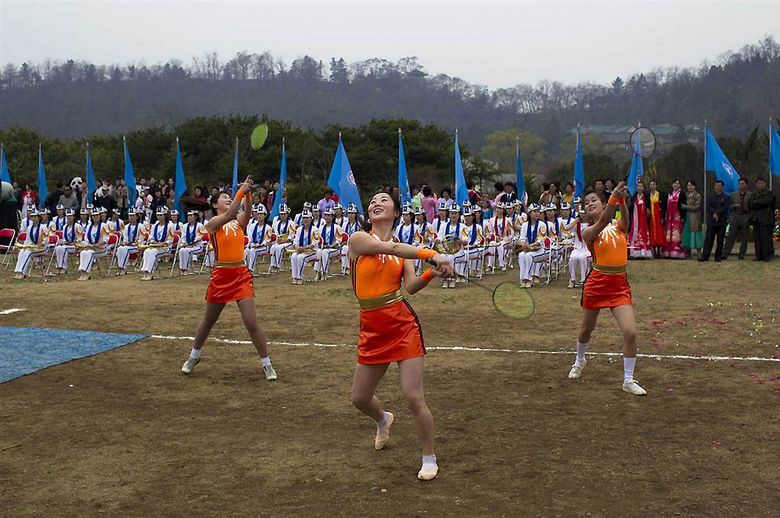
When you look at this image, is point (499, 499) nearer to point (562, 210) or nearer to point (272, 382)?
point (272, 382)

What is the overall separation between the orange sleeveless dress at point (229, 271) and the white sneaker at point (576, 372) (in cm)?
354

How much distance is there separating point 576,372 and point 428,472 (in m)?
3.53

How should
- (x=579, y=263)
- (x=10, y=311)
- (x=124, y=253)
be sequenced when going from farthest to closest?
(x=124, y=253) < (x=579, y=263) < (x=10, y=311)

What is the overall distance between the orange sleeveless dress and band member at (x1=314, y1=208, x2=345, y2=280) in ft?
35.8

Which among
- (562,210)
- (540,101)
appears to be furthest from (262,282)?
(540,101)

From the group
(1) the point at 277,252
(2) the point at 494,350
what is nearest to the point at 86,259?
(1) the point at 277,252

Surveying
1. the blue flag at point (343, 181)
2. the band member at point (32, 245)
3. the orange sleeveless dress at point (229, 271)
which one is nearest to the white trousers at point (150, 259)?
the band member at point (32, 245)

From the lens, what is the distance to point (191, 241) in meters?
21.9

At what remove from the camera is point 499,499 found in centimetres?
545

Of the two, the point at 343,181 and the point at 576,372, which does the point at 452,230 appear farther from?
the point at 576,372

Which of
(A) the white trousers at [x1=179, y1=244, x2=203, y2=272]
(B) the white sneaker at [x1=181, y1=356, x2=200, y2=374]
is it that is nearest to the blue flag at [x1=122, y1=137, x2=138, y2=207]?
(A) the white trousers at [x1=179, y1=244, x2=203, y2=272]

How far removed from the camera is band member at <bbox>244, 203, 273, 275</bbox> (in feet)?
69.2

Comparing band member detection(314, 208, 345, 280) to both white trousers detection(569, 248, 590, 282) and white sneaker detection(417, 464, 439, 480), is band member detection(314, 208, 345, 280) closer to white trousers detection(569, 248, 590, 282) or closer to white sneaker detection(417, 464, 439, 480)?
white trousers detection(569, 248, 590, 282)

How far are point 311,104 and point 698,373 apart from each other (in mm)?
94064
